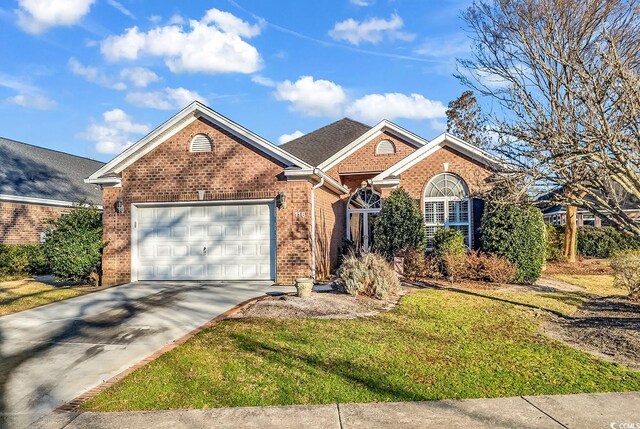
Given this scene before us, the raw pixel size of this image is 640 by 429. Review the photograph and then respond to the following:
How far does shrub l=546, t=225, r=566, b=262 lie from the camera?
2112 centimetres

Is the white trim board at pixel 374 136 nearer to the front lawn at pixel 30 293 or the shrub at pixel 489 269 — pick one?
the shrub at pixel 489 269

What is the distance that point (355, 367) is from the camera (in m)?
6.11

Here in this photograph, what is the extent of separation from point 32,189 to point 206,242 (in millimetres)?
11471

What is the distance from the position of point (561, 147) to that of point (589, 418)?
16.4 ft


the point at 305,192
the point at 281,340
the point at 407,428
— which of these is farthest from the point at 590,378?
the point at 305,192

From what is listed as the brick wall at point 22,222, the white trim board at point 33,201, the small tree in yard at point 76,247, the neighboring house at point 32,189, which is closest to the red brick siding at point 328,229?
the small tree in yard at point 76,247

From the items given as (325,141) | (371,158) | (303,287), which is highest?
(325,141)

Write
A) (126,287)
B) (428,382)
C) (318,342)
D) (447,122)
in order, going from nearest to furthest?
1. (428,382)
2. (318,342)
3. (126,287)
4. (447,122)

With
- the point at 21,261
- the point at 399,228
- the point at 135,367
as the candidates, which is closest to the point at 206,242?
the point at 399,228

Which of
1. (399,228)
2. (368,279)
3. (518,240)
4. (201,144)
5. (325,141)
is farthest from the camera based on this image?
(325,141)

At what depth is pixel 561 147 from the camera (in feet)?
26.7

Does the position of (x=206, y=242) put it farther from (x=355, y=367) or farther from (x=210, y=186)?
(x=355, y=367)

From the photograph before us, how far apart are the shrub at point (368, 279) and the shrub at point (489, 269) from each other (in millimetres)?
3657

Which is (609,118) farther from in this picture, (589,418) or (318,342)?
(318,342)
